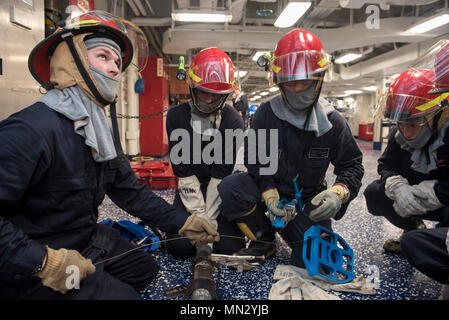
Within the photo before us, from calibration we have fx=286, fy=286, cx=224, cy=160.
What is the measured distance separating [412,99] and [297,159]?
30.7 inches

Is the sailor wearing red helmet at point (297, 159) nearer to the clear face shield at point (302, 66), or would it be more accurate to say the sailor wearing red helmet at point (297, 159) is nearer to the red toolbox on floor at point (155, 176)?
the clear face shield at point (302, 66)

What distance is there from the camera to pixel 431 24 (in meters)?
5.07

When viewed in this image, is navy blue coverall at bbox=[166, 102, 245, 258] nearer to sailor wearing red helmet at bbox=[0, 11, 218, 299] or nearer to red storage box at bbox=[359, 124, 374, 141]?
sailor wearing red helmet at bbox=[0, 11, 218, 299]

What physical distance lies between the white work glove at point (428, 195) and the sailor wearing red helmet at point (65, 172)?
5.68ft

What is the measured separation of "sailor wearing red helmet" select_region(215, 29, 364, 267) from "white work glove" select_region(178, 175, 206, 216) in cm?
23

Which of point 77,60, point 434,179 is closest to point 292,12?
point 434,179

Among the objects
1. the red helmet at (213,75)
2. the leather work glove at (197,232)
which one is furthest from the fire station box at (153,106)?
the leather work glove at (197,232)

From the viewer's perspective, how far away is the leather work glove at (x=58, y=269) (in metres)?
1.02

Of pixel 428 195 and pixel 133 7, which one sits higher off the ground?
pixel 133 7

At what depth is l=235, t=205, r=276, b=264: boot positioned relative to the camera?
1.94 m

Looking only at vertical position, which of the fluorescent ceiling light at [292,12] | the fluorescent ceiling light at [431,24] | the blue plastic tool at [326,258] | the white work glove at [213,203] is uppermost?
the fluorescent ceiling light at [431,24]

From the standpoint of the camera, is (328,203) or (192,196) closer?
(328,203)

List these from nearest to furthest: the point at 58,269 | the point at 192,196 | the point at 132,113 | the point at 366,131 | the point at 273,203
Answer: the point at 58,269 → the point at 273,203 → the point at 192,196 → the point at 132,113 → the point at 366,131

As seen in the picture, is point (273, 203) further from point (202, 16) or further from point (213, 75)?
point (202, 16)
